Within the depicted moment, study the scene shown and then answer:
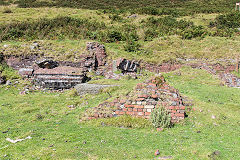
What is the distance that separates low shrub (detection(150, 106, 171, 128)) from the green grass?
0.23 metres

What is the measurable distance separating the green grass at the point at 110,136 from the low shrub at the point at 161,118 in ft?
0.74

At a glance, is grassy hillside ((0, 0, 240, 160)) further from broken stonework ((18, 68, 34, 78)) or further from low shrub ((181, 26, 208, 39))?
broken stonework ((18, 68, 34, 78))

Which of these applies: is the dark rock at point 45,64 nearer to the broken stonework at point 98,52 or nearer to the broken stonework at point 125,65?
the broken stonework at point 98,52

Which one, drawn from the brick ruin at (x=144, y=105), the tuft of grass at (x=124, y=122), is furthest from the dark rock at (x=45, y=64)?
the tuft of grass at (x=124, y=122)

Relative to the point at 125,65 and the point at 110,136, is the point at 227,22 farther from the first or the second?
the point at 110,136

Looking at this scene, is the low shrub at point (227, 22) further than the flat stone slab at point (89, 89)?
Yes

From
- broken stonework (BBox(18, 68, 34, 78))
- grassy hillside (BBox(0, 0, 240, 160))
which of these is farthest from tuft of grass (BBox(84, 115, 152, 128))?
broken stonework (BBox(18, 68, 34, 78))

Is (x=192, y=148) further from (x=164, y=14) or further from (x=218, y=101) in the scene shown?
(x=164, y=14)

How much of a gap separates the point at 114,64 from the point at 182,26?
1449 cm

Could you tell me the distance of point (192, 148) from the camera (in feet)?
15.2

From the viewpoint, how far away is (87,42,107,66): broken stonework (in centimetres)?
1722

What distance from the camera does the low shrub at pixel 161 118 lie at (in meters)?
6.16

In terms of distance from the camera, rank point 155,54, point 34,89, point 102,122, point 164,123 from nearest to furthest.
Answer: point 164,123
point 102,122
point 34,89
point 155,54

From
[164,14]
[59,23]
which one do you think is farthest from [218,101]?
[164,14]
